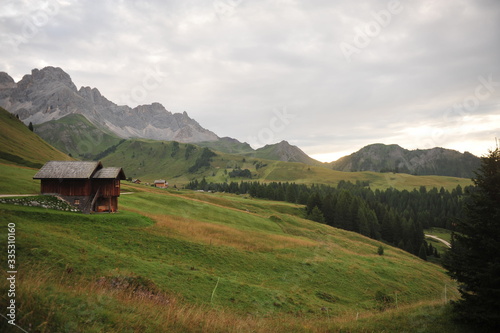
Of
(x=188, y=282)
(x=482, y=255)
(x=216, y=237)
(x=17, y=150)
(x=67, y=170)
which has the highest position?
(x=17, y=150)

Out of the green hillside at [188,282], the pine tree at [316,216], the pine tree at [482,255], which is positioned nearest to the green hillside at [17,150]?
the green hillside at [188,282]

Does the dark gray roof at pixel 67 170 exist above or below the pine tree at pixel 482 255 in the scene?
above

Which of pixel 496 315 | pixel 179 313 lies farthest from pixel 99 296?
pixel 496 315

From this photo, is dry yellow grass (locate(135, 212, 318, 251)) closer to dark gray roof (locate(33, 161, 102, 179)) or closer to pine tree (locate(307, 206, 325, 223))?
dark gray roof (locate(33, 161, 102, 179))

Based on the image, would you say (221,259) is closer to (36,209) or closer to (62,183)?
(36,209)

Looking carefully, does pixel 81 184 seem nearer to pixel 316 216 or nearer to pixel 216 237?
pixel 216 237

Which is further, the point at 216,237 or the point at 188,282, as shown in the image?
the point at 216,237

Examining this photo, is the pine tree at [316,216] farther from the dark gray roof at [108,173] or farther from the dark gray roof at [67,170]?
the dark gray roof at [67,170]

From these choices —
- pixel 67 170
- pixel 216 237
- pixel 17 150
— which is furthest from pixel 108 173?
pixel 17 150

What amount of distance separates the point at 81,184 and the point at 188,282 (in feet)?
87.1

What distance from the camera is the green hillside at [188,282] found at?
925 cm

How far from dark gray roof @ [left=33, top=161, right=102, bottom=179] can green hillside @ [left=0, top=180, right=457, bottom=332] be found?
8.20m

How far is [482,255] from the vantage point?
14758 millimetres

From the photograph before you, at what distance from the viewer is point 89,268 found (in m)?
17.4
